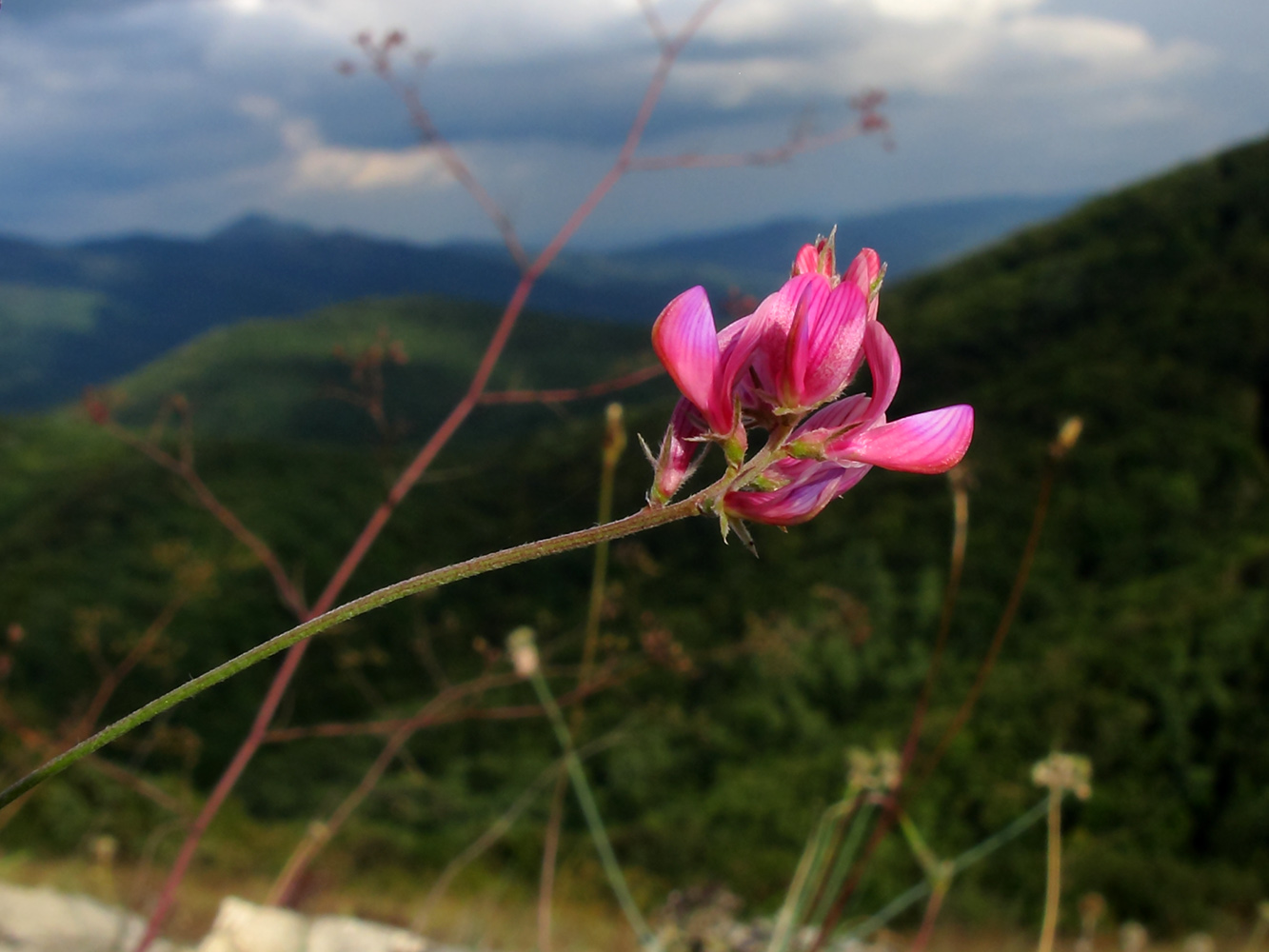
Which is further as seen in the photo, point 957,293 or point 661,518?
point 957,293

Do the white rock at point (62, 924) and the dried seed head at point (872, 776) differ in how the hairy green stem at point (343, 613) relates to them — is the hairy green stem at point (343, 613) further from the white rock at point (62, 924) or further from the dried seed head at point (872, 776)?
the white rock at point (62, 924)

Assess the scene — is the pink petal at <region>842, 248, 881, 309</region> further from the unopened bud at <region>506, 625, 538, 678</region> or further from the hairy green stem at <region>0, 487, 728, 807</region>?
the unopened bud at <region>506, 625, 538, 678</region>

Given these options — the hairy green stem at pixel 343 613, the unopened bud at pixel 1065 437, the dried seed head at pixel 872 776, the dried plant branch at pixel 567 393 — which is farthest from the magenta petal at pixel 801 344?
the dried plant branch at pixel 567 393

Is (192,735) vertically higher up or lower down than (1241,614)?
lower down

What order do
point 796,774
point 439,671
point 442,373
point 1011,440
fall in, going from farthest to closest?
point 442,373, point 1011,440, point 796,774, point 439,671

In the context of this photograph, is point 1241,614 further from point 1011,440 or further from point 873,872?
point 1011,440

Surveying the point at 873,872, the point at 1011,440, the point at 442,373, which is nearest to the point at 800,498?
the point at 873,872

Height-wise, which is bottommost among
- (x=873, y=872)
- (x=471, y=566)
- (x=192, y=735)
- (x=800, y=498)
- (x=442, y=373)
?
(x=471, y=566)
